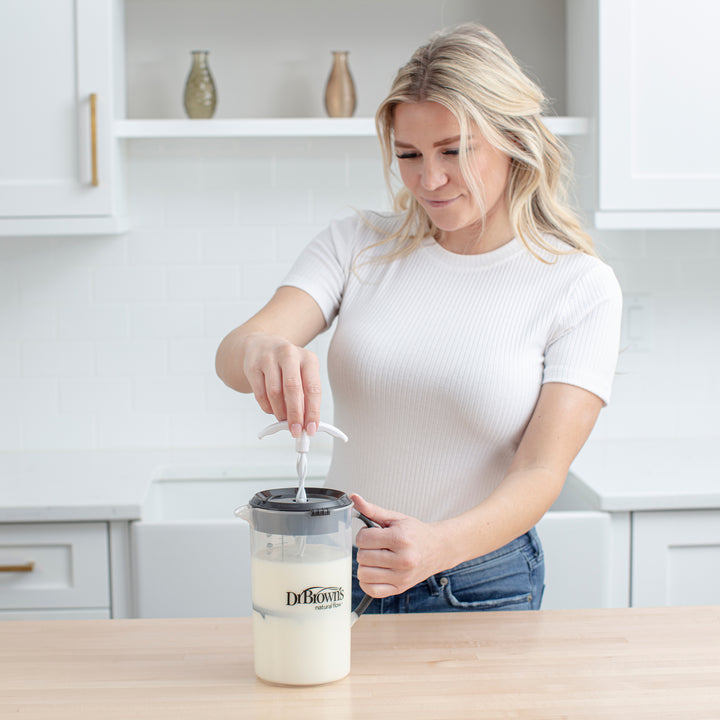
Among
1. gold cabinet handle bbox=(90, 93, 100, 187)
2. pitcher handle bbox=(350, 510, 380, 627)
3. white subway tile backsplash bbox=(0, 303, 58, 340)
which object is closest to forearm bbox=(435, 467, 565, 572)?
pitcher handle bbox=(350, 510, 380, 627)

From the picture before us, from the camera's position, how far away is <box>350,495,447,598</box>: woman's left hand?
0.90 m

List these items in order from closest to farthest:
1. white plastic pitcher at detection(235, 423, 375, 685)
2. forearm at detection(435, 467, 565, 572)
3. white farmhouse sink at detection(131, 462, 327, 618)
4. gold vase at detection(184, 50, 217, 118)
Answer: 1. white plastic pitcher at detection(235, 423, 375, 685)
2. forearm at detection(435, 467, 565, 572)
3. white farmhouse sink at detection(131, 462, 327, 618)
4. gold vase at detection(184, 50, 217, 118)

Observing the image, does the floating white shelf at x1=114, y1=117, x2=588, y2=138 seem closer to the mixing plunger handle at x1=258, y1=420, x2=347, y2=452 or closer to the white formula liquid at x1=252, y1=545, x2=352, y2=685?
the mixing plunger handle at x1=258, y1=420, x2=347, y2=452

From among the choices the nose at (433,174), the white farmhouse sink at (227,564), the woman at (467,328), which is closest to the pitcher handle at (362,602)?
the woman at (467,328)

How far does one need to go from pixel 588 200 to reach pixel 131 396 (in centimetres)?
130

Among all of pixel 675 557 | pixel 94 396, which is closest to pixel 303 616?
pixel 675 557

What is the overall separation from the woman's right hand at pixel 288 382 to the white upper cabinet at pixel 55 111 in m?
1.17

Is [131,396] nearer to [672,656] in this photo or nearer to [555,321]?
[555,321]

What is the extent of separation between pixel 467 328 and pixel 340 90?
1087 mm

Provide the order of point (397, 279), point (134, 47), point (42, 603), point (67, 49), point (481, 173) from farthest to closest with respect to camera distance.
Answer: point (134, 47), point (67, 49), point (42, 603), point (397, 279), point (481, 173)

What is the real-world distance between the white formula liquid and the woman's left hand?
4 cm

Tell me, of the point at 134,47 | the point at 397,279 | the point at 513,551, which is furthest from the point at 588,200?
the point at 134,47

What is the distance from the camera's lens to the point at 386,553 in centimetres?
91

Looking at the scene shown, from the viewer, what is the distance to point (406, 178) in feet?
4.31
